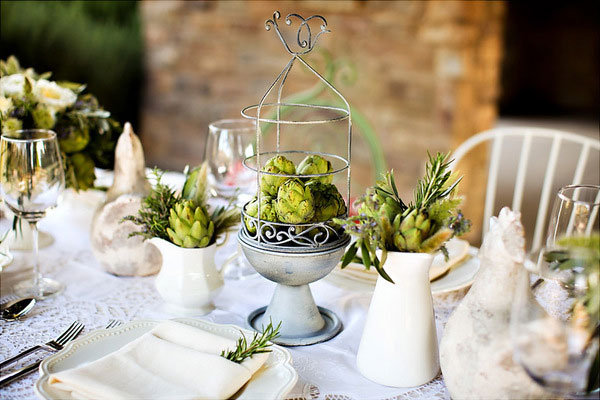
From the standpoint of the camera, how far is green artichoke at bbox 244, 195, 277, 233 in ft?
3.25

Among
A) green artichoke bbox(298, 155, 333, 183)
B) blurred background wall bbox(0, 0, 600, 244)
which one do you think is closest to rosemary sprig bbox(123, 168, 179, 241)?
green artichoke bbox(298, 155, 333, 183)

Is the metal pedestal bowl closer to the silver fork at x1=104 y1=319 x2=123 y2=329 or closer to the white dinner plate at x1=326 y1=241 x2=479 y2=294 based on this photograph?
the white dinner plate at x1=326 y1=241 x2=479 y2=294

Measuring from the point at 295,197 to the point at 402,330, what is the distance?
241 millimetres

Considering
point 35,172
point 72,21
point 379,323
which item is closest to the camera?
point 379,323

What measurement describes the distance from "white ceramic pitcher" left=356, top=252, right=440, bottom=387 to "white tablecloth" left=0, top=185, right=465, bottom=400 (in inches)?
0.9

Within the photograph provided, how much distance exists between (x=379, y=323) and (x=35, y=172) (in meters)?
0.67

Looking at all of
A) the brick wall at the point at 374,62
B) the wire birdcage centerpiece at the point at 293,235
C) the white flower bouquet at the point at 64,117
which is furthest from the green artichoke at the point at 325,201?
the brick wall at the point at 374,62

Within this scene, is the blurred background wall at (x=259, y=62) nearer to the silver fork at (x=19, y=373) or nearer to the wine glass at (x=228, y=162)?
the wine glass at (x=228, y=162)

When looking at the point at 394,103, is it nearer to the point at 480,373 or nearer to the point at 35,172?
the point at 35,172

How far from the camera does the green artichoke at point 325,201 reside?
3.25ft

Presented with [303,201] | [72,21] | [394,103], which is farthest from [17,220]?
[72,21]

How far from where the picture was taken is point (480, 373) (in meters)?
0.81

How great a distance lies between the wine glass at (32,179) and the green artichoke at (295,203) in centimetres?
48

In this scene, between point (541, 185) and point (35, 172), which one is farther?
point (541, 185)
